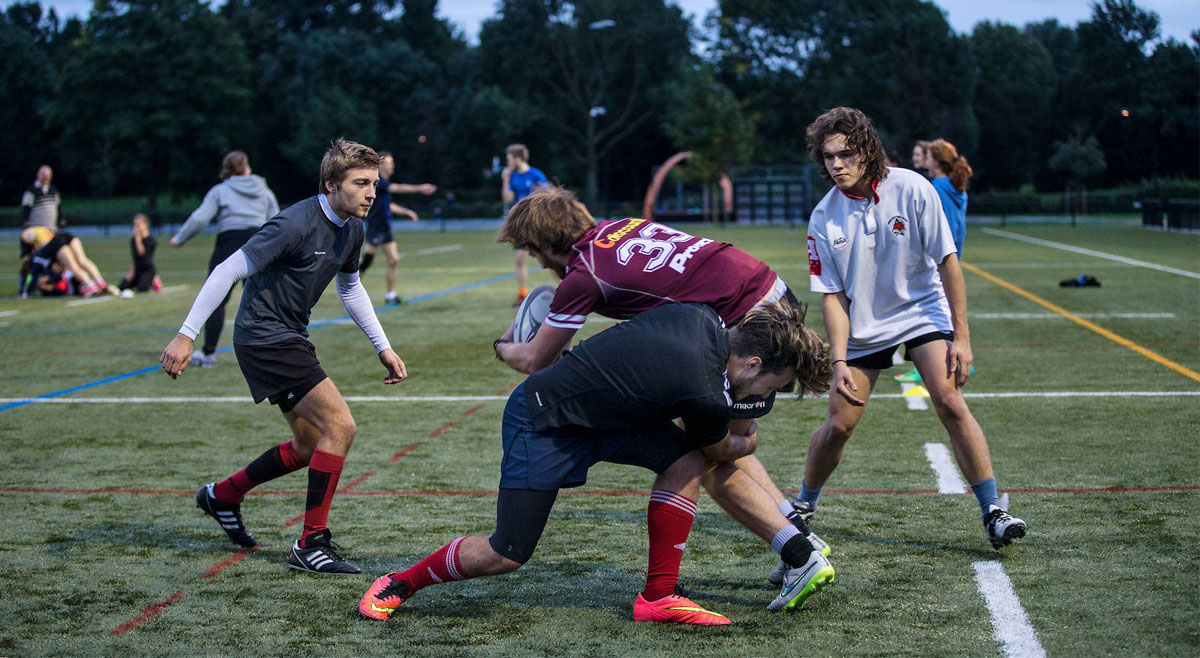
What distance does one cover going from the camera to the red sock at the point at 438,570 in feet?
13.6

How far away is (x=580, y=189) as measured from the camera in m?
80.1

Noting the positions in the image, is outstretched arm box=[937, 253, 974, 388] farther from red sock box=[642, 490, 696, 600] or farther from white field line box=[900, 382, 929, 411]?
white field line box=[900, 382, 929, 411]

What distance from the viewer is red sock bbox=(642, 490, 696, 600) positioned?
4.18 meters

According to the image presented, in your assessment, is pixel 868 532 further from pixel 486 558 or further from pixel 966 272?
pixel 966 272

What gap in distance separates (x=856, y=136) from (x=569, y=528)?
221cm

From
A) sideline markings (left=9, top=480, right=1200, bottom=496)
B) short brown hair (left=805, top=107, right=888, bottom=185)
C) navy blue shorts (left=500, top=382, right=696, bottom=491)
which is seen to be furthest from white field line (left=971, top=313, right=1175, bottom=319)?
navy blue shorts (left=500, top=382, right=696, bottom=491)

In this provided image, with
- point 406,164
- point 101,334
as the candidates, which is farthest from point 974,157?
point 101,334

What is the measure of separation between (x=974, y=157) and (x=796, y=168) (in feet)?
69.8

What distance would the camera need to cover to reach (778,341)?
3893mm

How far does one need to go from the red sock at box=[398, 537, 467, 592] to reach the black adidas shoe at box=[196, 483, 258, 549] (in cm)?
134

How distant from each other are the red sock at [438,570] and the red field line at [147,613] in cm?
97

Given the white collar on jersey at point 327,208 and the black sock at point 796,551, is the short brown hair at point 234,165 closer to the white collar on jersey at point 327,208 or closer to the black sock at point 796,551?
the white collar on jersey at point 327,208

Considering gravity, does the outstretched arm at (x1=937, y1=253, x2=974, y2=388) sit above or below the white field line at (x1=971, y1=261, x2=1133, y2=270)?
above

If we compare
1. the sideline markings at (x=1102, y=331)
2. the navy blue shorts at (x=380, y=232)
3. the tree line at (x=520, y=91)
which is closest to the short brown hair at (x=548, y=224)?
the sideline markings at (x=1102, y=331)
